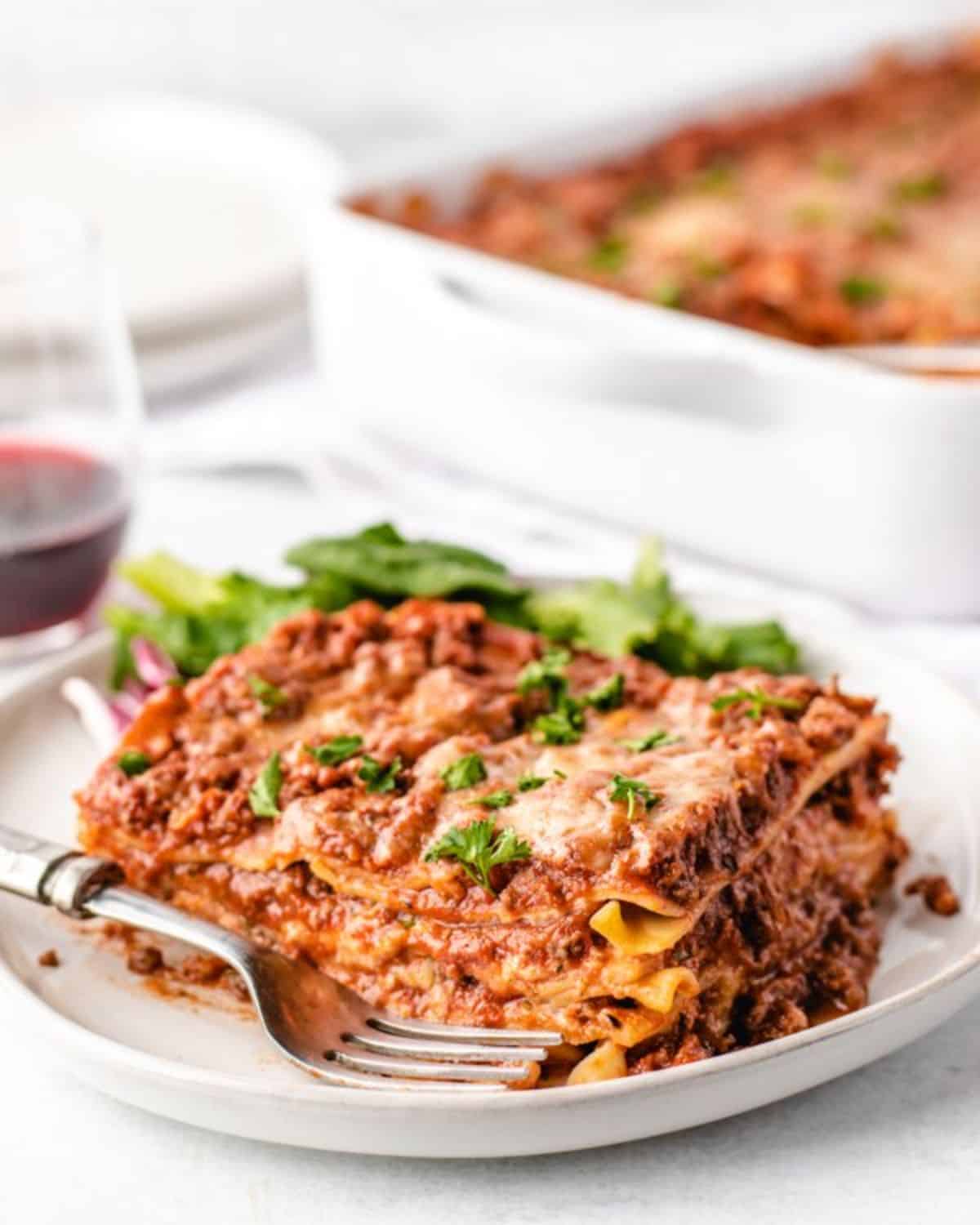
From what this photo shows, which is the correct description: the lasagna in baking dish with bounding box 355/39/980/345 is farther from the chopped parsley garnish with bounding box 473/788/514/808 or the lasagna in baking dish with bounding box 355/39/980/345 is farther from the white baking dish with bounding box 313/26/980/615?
the chopped parsley garnish with bounding box 473/788/514/808

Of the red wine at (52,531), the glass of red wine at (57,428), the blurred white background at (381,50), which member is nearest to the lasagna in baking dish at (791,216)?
the glass of red wine at (57,428)

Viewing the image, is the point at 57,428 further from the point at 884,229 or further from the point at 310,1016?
the point at 884,229

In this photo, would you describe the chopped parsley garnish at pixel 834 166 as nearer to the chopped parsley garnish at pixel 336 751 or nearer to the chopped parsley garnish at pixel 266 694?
the chopped parsley garnish at pixel 266 694

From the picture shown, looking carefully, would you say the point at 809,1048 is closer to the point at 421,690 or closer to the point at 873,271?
the point at 421,690

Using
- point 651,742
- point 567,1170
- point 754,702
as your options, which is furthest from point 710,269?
point 567,1170

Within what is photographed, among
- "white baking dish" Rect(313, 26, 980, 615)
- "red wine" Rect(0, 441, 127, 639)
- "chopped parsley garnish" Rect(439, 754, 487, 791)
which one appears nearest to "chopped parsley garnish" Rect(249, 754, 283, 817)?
"chopped parsley garnish" Rect(439, 754, 487, 791)
